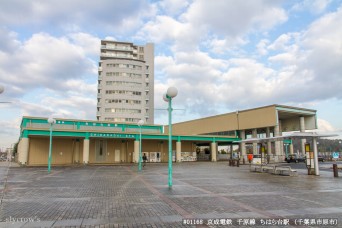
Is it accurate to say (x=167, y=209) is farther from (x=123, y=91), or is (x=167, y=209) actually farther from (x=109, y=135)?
(x=123, y=91)

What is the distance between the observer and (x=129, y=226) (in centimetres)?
620

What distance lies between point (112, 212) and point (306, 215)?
5.37 m

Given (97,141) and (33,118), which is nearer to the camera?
(33,118)

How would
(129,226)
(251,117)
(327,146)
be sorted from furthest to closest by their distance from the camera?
(327,146)
(251,117)
(129,226)

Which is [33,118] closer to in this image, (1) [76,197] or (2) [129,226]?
(1) [76,197]

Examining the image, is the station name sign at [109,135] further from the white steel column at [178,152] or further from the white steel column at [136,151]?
the white steel column at [178,152]

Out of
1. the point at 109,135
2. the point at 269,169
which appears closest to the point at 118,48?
the point at 109,135

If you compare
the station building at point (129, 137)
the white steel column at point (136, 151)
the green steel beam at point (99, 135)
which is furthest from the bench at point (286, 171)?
the green steel beam at point (99, 135)

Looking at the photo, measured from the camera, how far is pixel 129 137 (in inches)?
1540

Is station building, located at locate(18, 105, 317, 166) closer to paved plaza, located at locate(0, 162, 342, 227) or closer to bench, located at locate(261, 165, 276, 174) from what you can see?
bench, located at locate(261, 165, 276, 174)

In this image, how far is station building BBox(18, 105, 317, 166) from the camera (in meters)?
36.3

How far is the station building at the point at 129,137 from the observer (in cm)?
3628

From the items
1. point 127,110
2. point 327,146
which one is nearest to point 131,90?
point 127,110

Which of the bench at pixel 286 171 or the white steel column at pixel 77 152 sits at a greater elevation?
the white steel column at pixel 77 152
